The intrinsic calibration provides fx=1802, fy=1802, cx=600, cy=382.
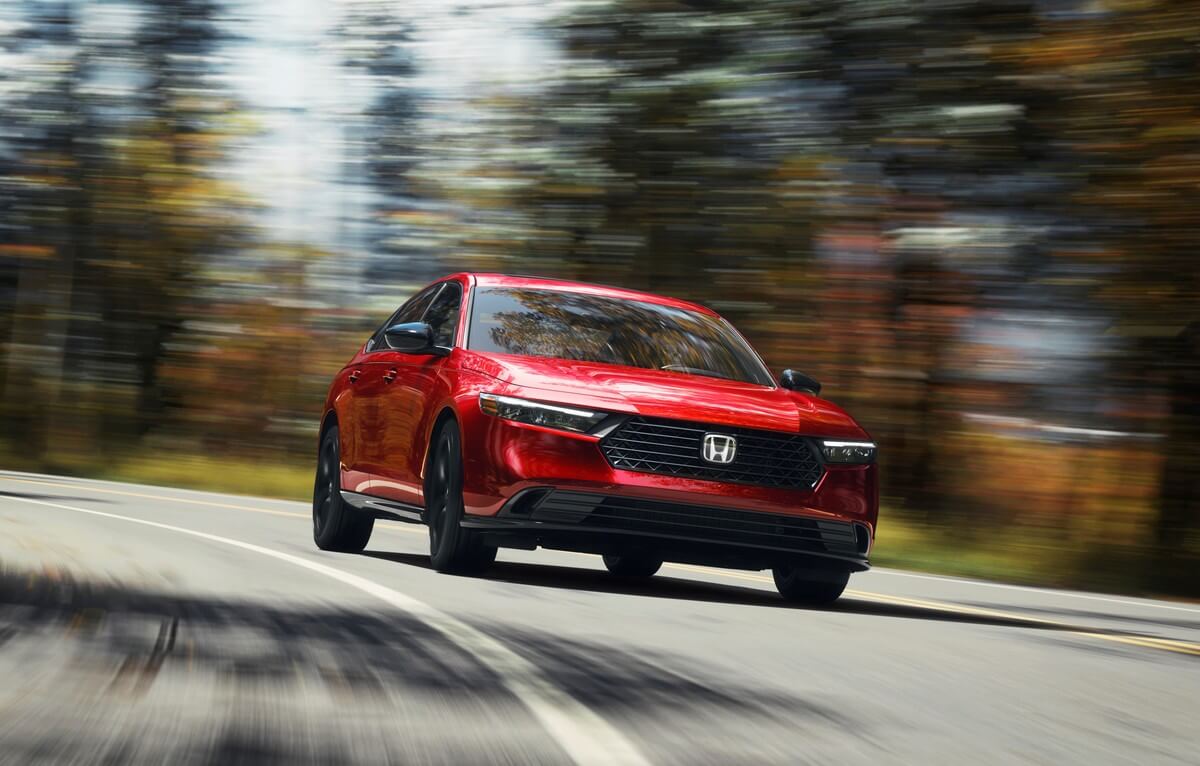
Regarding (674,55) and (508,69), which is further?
(508,69)

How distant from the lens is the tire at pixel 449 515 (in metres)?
9.52

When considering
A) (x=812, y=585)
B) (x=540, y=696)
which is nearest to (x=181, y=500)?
(x=812, y=585)

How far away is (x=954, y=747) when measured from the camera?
17.6 ft

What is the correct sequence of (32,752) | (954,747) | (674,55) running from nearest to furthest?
(32,752), (954,747), (674,55)

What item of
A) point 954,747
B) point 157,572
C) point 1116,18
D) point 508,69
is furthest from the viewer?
point 508,69

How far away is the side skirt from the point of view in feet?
34.2

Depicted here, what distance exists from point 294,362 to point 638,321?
90.8ft

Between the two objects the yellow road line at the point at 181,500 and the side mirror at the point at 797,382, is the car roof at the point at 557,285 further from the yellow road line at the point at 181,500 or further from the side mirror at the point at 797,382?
the yellow road line at the point at 181,500

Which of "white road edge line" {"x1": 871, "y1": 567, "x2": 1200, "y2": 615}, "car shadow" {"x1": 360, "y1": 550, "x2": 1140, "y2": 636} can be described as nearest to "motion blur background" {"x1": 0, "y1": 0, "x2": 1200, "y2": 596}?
"white road edge line" {"x1": 871, "y1": 567, "x2": 1200, "y2": 615}

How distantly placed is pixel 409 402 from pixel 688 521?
86.7 inches

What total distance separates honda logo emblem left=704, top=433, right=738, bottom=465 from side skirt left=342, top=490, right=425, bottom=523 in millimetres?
1888

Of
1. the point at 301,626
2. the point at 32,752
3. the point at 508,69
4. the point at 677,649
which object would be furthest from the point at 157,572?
the point at 508,69

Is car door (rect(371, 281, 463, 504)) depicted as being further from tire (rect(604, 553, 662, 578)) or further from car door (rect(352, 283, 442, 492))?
tire (rect(604, 553, 662, 578))

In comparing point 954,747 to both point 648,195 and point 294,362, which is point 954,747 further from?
point 294,362
